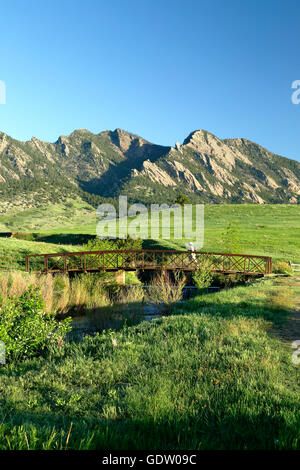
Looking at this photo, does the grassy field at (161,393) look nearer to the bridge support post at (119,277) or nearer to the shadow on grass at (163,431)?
the shadow on grass at (163,431)

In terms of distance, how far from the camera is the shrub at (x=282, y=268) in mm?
31609

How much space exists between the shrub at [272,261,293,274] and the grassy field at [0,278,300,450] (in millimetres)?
20806

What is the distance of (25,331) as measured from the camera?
11992mm

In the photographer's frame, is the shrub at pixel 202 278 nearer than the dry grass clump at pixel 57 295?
No

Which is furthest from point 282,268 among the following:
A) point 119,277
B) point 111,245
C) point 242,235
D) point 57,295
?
point 111,245

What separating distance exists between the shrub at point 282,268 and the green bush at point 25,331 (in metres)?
25.8

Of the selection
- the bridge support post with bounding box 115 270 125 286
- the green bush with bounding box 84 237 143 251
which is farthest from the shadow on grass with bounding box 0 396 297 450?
the green bush with bounding box 84 237 143 251

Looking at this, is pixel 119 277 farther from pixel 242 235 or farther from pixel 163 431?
pixel 242 235

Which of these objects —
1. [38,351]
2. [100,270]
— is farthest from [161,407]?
[100,270]

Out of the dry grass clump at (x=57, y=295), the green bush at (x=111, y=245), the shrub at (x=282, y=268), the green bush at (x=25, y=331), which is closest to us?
the green bush at (x=25, y=331)

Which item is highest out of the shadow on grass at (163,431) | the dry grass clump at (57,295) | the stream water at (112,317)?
the shadow on grass at (163,431)

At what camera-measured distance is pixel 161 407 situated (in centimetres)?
605

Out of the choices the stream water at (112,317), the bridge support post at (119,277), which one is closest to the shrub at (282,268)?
the stream water at (112,317)
